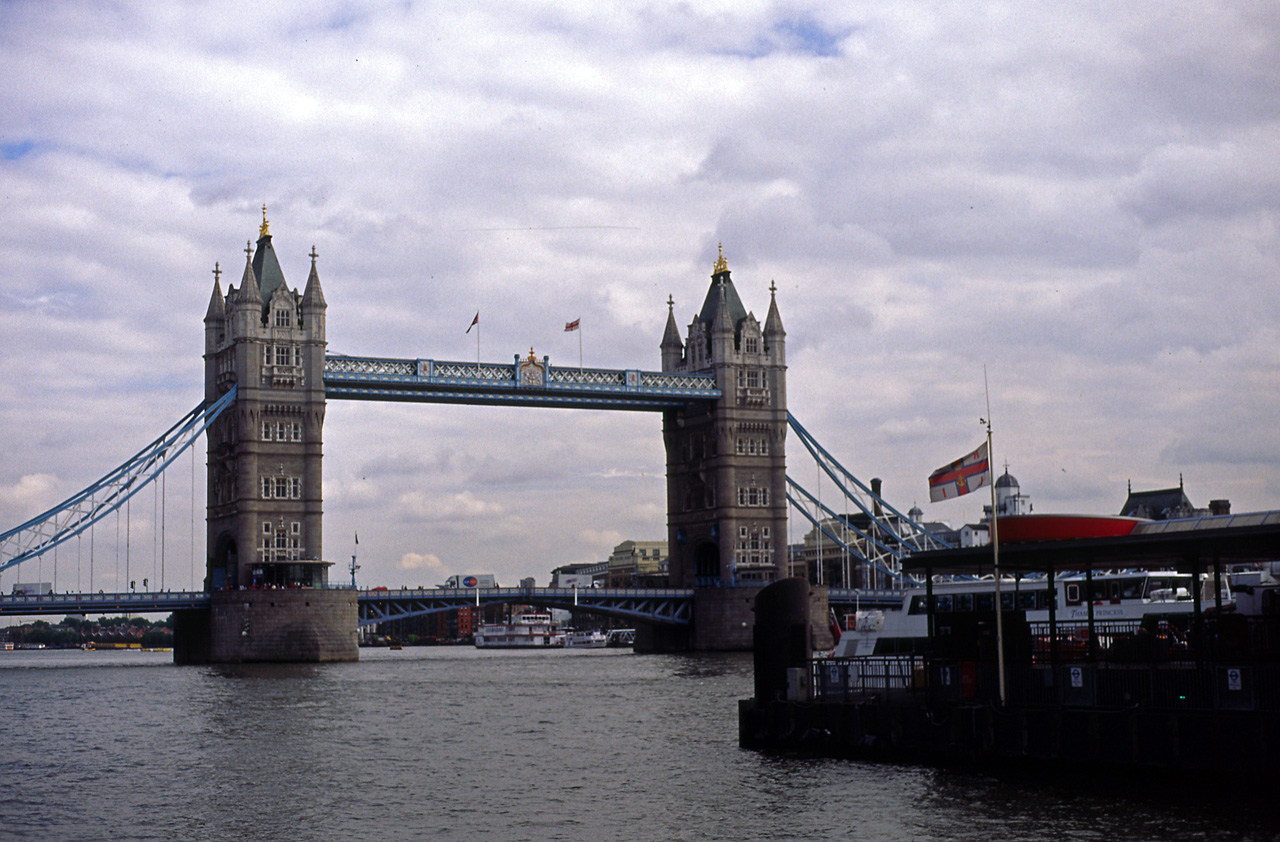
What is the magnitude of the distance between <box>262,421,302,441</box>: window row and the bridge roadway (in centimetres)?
1136

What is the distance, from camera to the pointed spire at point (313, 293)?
355 feet

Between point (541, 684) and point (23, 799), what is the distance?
45449mm

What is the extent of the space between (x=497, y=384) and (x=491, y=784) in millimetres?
74949

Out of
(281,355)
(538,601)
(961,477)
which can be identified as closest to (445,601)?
(538,601)

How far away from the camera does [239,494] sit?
104812 mm

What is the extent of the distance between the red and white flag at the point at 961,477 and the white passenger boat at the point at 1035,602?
1916 centimetres

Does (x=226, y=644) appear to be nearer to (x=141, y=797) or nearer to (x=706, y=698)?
(x=706, y=698)

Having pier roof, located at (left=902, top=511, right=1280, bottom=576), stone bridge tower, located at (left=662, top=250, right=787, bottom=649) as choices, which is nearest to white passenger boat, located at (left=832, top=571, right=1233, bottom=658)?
pier roof, located at (left=902, top=511, right=1280, bottom=576)

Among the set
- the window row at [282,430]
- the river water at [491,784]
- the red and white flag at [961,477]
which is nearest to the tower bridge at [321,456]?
the window row at [282,430]

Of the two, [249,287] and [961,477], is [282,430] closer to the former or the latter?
[249,287]

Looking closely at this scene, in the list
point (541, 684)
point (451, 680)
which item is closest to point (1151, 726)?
point (541, 684)

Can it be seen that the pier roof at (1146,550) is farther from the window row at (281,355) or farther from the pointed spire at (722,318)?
the pointed spire at (722,318)

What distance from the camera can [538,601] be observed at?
116 meters

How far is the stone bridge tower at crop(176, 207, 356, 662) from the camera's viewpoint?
327 feet
